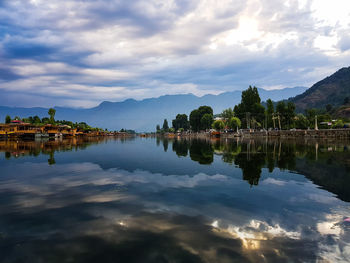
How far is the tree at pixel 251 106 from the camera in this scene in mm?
122375

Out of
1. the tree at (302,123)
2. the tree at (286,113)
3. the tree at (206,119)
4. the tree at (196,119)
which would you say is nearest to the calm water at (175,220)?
the tree at (286,113)

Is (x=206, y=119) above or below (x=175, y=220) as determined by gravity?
above

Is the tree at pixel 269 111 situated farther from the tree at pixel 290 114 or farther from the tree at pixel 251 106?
the tree at pixel 290 114

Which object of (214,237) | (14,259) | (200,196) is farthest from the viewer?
(200,196)

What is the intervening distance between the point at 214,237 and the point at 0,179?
16703 mm

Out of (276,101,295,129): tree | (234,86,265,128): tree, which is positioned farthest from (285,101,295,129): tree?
(234,86,265,128): tree

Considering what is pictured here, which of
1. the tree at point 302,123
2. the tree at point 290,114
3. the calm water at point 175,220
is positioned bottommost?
the calm water at point 175,220

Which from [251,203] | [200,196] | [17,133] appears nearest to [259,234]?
[251,203]

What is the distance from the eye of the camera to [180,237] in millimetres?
7113

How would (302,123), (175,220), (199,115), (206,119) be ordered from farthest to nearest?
1. (199,115)
2. (206,119)
3. (302,123)
4. (175,220)

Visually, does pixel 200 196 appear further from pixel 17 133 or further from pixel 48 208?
pixel 17 133

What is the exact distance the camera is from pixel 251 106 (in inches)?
4850

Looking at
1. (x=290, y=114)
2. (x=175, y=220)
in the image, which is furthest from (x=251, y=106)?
(x=175, y=220)

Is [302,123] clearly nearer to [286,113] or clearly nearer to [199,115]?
[286,113]
